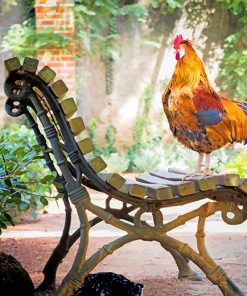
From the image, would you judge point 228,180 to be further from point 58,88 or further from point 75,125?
point 58,88

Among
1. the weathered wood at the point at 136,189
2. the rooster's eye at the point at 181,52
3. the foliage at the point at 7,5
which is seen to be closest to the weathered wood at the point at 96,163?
the weathered wood at the point at 136,189

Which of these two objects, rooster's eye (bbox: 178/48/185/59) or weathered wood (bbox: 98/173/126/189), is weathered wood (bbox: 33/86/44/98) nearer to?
weathered wood (bbox: 98/173/126/189)

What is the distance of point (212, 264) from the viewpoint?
9.03 ft

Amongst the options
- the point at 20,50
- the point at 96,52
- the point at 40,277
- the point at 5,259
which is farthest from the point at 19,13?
the point at 5,259

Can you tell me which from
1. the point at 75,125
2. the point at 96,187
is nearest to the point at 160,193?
the point at 96,187

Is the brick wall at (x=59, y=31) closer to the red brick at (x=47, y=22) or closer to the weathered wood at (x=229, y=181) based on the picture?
the red brick at (x=47, y=22)

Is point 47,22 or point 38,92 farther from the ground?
point 47,22

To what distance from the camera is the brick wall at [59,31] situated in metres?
8.60

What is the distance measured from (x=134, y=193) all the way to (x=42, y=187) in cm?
209

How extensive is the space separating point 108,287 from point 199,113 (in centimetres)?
90

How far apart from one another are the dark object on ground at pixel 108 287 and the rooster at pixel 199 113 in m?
0.66

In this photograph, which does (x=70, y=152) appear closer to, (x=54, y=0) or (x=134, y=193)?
(x=134, y=193)

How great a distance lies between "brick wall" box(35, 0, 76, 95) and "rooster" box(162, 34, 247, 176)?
5.54 m

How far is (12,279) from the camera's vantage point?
2.83 metres
